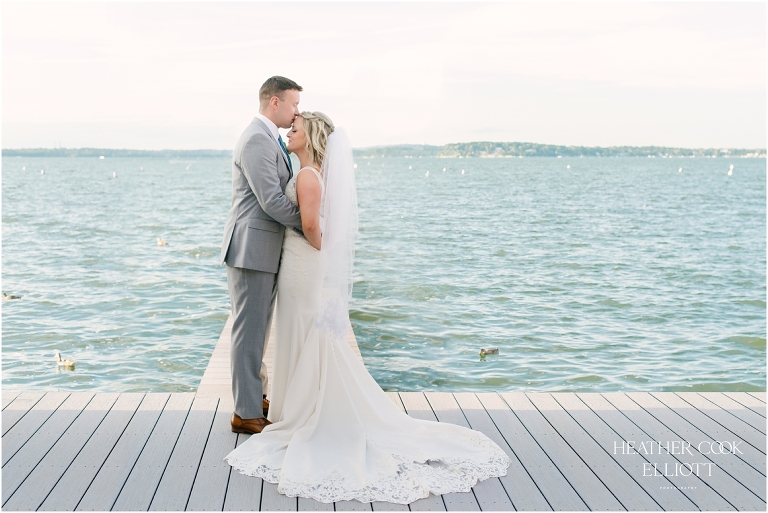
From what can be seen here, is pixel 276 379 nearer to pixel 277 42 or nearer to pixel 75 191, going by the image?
pixel 277 42

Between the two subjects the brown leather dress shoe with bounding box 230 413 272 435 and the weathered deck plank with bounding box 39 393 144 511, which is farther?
the brown leather dress shoe with bounding box 230 413 272 435

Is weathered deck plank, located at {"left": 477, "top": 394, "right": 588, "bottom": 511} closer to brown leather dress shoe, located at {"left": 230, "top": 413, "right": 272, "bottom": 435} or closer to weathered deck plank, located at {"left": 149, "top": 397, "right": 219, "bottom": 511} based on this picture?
brown leather dress shoe, located at {"left": 230, "top": 413, "right": 272, "bottom": 435}

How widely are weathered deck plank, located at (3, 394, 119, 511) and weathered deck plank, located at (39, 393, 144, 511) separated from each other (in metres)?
0.03

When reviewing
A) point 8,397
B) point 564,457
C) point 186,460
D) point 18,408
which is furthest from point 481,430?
point 8,397

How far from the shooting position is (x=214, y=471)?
10.6 feet

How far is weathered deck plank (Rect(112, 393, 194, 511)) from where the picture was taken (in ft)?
9.65

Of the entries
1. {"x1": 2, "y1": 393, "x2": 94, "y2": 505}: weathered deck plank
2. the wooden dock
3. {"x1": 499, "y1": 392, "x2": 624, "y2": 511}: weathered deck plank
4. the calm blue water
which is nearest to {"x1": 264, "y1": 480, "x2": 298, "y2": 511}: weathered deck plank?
the wooden dock

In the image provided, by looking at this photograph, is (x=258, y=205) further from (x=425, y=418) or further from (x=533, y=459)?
(x=533, y=459)

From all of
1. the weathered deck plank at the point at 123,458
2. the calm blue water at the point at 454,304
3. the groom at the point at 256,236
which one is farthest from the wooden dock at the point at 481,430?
the calm blue water at the point at 454,304

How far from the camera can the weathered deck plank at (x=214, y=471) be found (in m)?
2.94

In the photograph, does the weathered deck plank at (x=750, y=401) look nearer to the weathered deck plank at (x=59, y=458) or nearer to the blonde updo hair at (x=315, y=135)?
the blonde updo hair at (x=315, y=135)

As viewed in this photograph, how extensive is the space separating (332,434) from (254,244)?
100cm

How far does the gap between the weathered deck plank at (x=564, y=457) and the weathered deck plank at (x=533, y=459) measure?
0.03m

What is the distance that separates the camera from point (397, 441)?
11.4 feet
